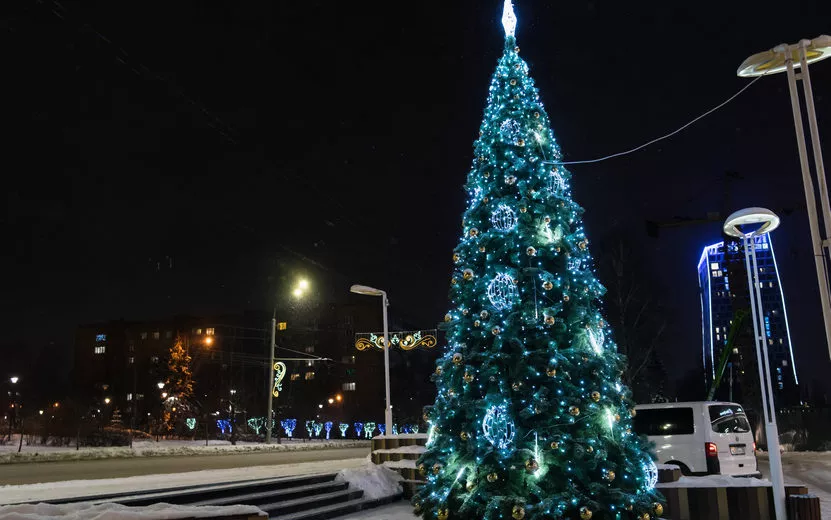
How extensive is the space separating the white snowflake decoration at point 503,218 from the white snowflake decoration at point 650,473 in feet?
12.8

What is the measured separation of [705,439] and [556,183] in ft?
22.8

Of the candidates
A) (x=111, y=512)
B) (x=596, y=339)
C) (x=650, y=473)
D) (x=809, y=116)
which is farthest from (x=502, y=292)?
(x=111, y=512)

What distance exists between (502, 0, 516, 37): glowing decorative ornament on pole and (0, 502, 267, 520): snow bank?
356 inches

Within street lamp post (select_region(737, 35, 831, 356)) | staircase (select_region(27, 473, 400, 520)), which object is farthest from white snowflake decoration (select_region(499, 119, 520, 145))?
staircase (select_region(27, 473, 400, 520))

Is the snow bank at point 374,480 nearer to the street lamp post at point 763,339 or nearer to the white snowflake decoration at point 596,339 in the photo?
the white snowflake decoration at point 596,339

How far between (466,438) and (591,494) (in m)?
1.82

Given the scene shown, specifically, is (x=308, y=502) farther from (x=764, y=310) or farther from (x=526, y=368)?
(x=764, y=310)

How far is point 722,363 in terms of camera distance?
35094mm

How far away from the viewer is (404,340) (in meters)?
22.1

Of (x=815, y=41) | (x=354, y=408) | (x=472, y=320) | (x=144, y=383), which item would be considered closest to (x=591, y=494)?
(x=472, y=320)

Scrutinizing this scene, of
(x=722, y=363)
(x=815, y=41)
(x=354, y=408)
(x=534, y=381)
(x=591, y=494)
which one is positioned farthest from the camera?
(x=354, y=408)

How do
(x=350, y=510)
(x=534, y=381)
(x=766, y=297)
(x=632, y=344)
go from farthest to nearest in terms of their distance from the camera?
1. (x=766, y=297)
2. (x=632, y=344)
3. (x=350, y=510)
4. (x=534, y=381)

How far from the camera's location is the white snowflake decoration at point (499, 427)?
892cm

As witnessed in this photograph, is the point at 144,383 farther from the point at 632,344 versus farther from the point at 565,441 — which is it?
the point at 565,441
